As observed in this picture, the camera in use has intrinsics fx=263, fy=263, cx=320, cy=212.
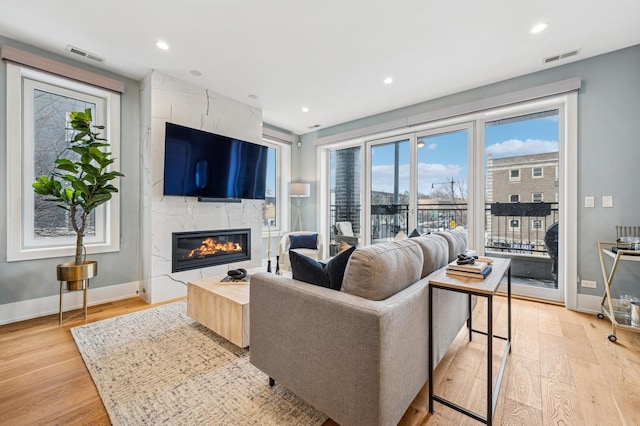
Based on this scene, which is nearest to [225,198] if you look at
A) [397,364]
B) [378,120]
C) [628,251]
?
[378,120]

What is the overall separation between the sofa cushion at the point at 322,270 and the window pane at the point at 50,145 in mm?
3004

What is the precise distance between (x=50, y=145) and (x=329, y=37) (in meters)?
3.10

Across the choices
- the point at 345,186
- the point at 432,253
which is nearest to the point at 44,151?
the point at 432,253

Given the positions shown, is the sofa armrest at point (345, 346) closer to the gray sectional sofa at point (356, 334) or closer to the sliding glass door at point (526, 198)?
the gray sectional sofa at point (356, 334)

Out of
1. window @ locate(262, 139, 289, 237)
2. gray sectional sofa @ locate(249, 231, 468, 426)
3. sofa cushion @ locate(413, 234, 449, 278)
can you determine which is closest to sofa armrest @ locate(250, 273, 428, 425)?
gray sectional sofa @ locate(249, 231, 468, 426)

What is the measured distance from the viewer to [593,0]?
1.95 meters

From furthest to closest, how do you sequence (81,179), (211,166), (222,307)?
(211,166) < (81,179) < (222,307)

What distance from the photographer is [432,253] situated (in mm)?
1702

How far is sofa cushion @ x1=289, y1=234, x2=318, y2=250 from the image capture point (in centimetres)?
426

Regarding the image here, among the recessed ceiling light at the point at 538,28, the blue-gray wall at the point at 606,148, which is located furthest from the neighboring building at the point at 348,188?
the recessed ceiling light at the point at 538,28

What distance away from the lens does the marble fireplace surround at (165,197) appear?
3.06 meters

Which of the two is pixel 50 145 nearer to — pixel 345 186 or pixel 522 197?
pixel 345 186

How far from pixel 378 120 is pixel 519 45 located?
2009mm

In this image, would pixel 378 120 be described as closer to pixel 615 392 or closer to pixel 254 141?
pixel 254 141
